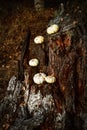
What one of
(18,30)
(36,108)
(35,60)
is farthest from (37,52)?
(18,30)

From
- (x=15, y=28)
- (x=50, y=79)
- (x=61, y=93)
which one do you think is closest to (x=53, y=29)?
(x=50, y=79)

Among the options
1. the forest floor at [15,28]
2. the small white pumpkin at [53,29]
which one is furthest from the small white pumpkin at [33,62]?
the forest floor at [15,28]

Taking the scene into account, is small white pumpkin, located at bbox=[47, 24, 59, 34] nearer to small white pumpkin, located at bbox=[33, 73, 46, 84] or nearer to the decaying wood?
the decaying wood

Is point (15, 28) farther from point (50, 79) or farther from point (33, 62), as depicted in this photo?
point (50, 79)

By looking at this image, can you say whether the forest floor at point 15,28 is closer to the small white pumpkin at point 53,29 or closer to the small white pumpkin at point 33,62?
the small white pumpkin at point 33,62

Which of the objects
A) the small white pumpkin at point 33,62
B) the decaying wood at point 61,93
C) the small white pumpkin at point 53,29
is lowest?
the decaying wood at point 61,93

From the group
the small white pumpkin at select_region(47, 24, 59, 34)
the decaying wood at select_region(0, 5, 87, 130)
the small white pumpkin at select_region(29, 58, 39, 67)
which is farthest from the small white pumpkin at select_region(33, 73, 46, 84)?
the small white pumpkin at select_region(47, 24, 59, 34)

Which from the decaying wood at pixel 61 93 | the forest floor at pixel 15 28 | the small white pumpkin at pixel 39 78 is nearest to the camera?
the decaying wood at pixel 61 93

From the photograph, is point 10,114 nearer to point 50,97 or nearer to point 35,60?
point 50,97
